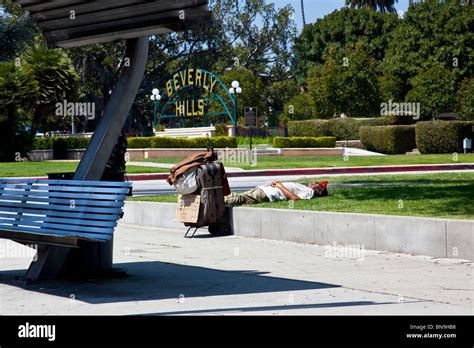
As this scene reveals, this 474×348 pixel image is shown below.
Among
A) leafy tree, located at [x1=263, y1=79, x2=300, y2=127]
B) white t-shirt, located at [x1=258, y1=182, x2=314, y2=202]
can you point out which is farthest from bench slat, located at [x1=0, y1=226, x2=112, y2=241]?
leafy tree, located at [x1=263, y1=79, x2=300, y2=127]

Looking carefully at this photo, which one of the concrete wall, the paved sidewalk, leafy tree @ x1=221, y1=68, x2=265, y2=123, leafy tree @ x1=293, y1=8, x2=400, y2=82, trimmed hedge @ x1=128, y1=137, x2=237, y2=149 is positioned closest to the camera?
the paved sidewalk

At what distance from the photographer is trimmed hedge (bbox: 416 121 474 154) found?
1866 inches

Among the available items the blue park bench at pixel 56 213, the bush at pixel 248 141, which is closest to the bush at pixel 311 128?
the bush at pixel 248 141

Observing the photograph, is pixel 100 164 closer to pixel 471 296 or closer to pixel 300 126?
pixel 471 296

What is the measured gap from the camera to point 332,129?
56.9 metres

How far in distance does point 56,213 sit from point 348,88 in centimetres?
5603

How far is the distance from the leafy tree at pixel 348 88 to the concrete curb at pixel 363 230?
4963cm

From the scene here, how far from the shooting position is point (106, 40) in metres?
11.1

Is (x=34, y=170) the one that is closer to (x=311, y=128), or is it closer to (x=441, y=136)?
(x=441, y=136)

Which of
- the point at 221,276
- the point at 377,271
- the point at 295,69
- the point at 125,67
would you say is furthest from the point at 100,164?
the point at 295,69

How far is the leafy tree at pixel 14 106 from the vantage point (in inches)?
1612

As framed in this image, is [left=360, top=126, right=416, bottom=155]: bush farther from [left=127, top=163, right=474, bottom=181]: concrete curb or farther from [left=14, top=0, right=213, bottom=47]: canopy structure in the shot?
[left=14, top=0, right=213, bottom=47]: canopy structure

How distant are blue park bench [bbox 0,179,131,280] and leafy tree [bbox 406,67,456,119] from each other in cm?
5520
